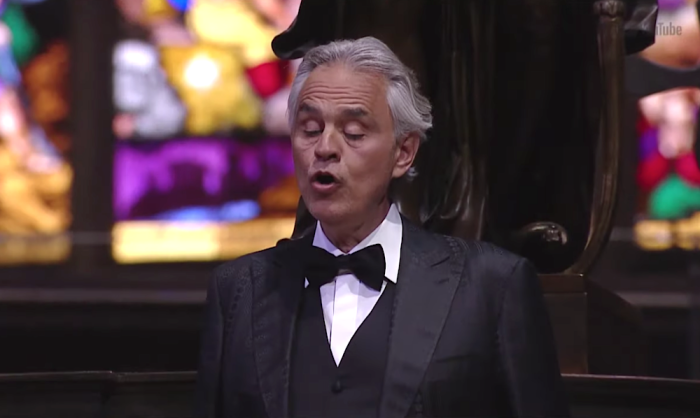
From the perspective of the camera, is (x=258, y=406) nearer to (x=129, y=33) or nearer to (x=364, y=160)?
(x=364, y=160)

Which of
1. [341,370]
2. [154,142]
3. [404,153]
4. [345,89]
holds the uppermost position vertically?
[345,89]

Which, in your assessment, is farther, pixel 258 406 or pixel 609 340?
pixel 609 340

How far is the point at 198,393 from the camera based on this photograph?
227 cm

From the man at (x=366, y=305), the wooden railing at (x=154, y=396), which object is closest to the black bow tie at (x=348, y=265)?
the man at (x=366, y=305)

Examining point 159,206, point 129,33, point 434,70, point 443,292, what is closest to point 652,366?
point 159,206

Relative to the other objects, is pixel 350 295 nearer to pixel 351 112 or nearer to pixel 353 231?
pixel 353 231

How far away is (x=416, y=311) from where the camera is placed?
221 centimetres

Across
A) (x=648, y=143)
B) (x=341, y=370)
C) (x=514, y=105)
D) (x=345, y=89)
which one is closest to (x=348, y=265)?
(x=341, y=370)

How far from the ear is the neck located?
0.19 feet

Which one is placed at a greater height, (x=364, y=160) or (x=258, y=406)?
(x=364, y=160)

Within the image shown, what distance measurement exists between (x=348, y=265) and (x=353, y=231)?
7 cm

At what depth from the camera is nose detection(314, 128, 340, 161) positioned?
2.20 meters

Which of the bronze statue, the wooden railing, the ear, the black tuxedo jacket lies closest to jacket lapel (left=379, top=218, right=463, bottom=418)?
the black tuxedo jacket

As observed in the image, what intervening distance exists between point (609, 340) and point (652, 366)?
12.8 ft
